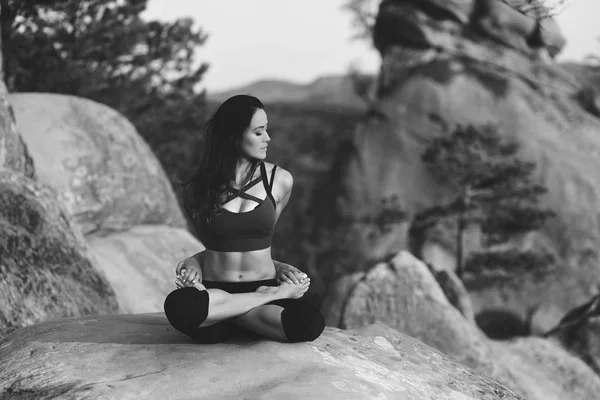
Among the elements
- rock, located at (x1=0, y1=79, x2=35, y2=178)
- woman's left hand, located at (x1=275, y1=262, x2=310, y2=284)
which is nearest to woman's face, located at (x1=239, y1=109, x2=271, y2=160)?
woman's left hand, located at (x1=275, y1=262, x2=310, y2=284)

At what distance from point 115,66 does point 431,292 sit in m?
12.1

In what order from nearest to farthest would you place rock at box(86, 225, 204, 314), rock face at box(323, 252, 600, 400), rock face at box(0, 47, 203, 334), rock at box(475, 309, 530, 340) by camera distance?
rock face at box(0, 47, 203, 334) < rock face at box(323, 252, 600, 400) < rock at box(86, 225, 204, 314) < rock at box(475, 309, 530, 340)

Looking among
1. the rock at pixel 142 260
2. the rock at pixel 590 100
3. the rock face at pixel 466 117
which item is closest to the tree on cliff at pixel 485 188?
the rock face at pixel 466 117

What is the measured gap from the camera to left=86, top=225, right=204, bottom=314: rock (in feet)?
30.5

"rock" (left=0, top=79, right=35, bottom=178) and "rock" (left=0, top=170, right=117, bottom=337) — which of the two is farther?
"rock" (left=0, top=79, right=35, bottom=178)

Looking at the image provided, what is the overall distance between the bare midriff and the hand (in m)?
0.09

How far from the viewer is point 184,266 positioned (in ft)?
16.2

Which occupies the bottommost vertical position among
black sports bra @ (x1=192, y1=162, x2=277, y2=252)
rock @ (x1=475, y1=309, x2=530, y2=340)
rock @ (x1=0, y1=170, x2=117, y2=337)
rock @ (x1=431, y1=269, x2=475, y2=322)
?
rock @ (x1=475, y1=309, x2=530, y2=340)

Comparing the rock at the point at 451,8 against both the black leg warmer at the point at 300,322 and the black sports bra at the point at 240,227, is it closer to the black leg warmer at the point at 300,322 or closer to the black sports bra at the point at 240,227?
the black sports bra at the point at 240,227

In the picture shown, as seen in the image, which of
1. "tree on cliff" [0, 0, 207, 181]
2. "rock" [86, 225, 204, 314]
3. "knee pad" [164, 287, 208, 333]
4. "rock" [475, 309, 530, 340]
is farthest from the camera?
"rock" [475, 309, 530, 340]

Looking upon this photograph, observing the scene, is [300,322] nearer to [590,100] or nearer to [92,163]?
[92,163]

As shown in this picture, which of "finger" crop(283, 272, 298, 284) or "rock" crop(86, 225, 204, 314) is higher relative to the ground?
"finger" crop(283, 272, 298, 284)

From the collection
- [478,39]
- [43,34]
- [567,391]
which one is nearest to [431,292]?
[567,391]

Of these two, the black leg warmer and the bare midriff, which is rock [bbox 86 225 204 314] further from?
the black leg warmer
